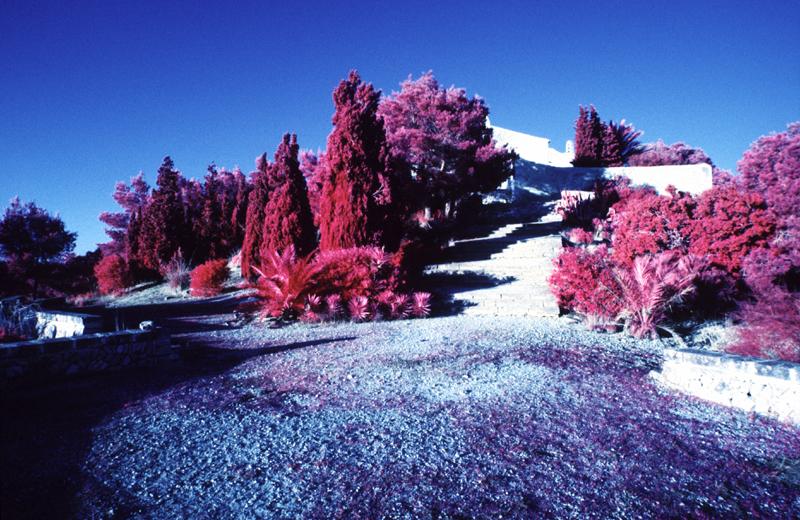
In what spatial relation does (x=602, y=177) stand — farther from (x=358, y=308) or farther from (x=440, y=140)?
(x=358, y=308)

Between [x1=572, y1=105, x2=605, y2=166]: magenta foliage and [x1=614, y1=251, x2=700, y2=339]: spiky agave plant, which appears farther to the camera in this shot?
[x1=572, y1=105, x2=605, y2=166]: magenta foliage

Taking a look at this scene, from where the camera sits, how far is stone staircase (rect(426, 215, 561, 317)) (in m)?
7.53

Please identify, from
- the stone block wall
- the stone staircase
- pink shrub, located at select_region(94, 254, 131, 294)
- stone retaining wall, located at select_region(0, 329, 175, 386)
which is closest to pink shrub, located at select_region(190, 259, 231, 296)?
pink shrub, located at select_region(94, 254, 131, 294)

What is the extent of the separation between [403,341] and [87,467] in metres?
3.70

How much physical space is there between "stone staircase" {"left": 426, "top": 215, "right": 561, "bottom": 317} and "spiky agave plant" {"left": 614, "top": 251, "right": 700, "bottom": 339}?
128cm

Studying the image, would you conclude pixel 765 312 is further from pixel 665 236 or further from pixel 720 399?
pixel 665 236

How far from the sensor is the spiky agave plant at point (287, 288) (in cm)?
701

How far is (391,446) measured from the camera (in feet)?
8.21

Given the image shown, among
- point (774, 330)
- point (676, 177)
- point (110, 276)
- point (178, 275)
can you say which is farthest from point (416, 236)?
point (676, 177)

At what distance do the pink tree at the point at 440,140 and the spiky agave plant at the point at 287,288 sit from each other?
25.0ft

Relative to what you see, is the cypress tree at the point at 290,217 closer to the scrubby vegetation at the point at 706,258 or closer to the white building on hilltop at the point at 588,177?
the scrubby vegetation at the point at 706,258

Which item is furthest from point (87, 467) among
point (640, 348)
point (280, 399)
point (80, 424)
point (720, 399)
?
point (640, 348)

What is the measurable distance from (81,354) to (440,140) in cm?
1195

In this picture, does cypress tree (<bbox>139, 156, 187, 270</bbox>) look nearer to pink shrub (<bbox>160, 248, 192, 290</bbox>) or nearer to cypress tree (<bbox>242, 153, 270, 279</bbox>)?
pink shrub (<bbox>160, 248, 192, 290</bbox>)
